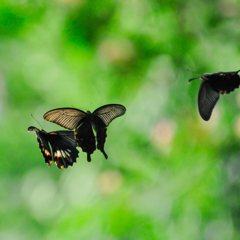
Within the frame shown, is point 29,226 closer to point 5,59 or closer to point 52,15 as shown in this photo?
point 5,59

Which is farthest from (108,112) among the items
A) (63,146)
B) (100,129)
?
(63,146)

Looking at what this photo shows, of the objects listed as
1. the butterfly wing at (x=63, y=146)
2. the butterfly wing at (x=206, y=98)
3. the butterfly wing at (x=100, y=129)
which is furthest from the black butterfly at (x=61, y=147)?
the butterfly wing at (x=206, y=98)

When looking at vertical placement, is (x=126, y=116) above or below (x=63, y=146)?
above

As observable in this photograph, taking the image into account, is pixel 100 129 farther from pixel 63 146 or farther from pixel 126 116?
pixel 126 116

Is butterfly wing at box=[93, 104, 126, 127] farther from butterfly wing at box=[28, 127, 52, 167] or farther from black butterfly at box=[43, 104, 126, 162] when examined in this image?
butterfly wing at box=[28, 127, 52, 167]

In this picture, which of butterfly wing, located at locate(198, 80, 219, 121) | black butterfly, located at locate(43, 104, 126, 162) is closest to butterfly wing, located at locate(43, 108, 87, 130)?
black butterfly, located at locate(43, 104, 126, 162)

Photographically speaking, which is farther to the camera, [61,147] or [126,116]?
[126,116]

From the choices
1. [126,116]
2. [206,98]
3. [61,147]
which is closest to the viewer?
[206,98]

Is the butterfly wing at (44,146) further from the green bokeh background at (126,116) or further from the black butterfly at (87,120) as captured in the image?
the green bokeh background at (126,116)
